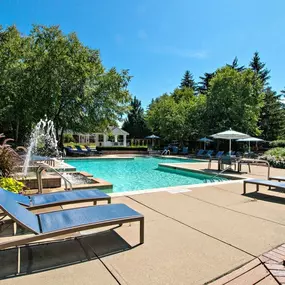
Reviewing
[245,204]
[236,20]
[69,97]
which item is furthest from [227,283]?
[69,97]

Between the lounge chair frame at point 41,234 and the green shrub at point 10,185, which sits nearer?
the lounge chair frame at point 41,234

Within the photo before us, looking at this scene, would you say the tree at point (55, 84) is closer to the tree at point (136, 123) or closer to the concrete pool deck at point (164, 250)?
the concrete pool deck at point (164, 250)

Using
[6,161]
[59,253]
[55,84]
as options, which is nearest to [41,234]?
[59,253]

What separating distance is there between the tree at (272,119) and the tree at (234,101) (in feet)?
25.8

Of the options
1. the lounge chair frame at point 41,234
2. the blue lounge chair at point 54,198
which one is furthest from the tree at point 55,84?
the lounge chair frame at point 41,234

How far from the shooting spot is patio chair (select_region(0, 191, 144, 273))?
8.23 feet

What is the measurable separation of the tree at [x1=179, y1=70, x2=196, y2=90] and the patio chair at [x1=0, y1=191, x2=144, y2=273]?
47531mm

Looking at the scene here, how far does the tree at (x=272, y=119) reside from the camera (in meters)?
30.6

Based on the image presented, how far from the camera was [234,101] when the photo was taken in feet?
78.1

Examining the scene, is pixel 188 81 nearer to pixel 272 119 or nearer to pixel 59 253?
pixel 272 119

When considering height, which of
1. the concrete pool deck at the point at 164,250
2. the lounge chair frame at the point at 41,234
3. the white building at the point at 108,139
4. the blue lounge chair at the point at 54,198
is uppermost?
the white building at the point at 108,139

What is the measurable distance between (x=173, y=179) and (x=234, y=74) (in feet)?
56.7

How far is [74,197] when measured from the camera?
3887 millimetres

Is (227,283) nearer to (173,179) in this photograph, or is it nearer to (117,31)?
(173,179)
